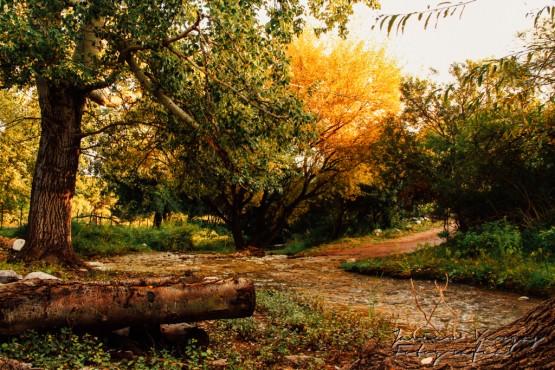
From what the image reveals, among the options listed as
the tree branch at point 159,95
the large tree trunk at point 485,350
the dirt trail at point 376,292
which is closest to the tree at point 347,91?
the dirt trail at point 376,292

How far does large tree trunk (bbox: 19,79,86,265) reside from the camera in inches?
428

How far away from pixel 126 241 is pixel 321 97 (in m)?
12.3

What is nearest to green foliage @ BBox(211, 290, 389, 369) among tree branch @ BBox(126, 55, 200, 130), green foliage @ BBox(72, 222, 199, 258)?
tree branch @ BBox(126, 55, 200, 130)

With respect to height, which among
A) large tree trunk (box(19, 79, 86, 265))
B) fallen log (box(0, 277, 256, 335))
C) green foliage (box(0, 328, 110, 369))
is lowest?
green foliage (box(0, 328, 110, 369))

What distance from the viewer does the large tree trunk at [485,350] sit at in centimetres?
184

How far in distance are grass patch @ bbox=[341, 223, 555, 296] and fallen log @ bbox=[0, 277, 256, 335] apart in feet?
21.9

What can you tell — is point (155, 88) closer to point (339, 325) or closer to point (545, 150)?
point (339, 325)

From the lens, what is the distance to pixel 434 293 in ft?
32.6

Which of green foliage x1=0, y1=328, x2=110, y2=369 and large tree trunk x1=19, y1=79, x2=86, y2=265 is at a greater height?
large tree trunk x1=19, y1=79, x2=86, y2=265

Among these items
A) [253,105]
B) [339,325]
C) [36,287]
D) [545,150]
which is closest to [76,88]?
[253,105]

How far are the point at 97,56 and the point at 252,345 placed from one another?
814 centimetres

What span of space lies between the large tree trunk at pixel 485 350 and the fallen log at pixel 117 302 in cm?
249

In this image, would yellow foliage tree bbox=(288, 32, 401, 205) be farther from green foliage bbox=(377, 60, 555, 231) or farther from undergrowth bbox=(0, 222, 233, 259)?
undergrowth bbox=(0, 222, 233, 259)

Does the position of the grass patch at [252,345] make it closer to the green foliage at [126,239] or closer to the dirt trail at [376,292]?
the dirt trail at [376,292]
